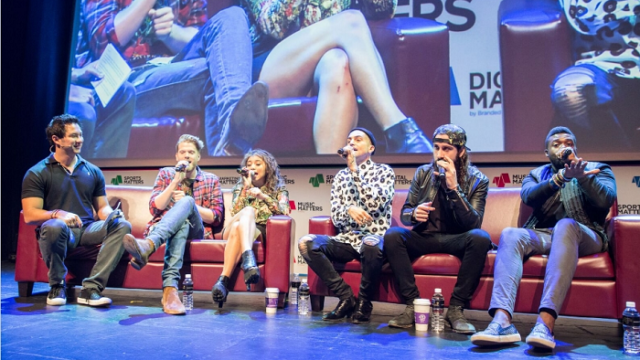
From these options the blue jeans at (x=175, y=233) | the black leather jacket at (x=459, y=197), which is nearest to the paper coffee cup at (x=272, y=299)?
the blue jeans at (x=175, y=233)

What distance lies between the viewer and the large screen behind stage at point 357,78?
3.81 metres

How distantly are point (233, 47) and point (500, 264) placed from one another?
3248 mm

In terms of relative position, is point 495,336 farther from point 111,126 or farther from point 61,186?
point 111,126

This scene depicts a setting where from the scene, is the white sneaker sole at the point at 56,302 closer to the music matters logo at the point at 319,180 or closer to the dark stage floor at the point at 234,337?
the dark stage floor at the point at 234,337

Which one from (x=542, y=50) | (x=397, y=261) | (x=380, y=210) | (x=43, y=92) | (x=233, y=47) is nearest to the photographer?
(x=397, y=261)

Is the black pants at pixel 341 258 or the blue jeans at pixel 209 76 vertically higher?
the blue jeans at pixel 209 76

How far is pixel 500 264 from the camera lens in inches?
99.5

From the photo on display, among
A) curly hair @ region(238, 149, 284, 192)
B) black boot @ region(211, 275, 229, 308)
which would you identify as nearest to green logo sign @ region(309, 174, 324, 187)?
curly hair @ region(238, 149, 284, 192)

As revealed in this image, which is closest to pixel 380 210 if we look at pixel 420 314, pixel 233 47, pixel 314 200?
pixel 420 314

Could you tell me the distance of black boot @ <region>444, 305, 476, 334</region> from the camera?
8.34 ft

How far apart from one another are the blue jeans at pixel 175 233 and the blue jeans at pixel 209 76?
58.3 inches

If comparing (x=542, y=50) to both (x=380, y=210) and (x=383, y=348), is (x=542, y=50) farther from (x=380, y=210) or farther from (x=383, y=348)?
(x=383, y=348)

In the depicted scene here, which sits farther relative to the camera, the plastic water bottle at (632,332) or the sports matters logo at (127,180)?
the sports matters logo at (127,180)

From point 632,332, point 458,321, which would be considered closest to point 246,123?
point 458,321
